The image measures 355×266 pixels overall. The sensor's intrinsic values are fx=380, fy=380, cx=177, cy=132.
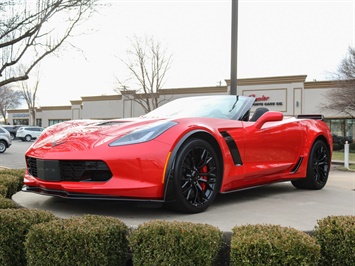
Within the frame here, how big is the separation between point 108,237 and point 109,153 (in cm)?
76

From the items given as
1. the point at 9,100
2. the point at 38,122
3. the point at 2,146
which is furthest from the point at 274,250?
the point at 9,100

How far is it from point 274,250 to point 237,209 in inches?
57.5

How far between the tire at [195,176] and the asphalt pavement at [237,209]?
111 millimetres

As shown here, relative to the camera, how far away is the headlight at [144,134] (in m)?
3.26

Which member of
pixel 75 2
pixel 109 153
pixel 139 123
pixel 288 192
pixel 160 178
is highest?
pixel 75 2

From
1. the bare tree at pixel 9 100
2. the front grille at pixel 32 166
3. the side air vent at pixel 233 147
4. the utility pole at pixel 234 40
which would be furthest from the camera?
the bare tree at pixel 9 100

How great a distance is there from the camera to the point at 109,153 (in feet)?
10.4

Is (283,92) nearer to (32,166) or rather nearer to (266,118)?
(266,118)

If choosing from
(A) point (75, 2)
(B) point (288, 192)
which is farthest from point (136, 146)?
(A) point (75, 2)

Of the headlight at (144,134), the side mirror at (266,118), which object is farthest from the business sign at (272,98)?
the headlight at (144,134)

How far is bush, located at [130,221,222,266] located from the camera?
2.45 metres

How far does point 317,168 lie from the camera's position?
537 cm

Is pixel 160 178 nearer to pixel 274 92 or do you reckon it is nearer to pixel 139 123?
pixel 139 123

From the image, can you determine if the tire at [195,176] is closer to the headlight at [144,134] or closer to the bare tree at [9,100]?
the headlight at [144,134]
